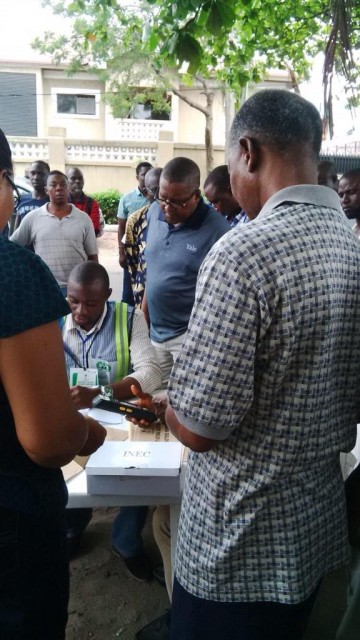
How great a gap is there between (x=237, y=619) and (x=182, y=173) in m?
2.23

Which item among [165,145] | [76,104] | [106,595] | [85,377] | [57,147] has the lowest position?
[106,595]

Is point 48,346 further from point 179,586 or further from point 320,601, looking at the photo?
point 320,601

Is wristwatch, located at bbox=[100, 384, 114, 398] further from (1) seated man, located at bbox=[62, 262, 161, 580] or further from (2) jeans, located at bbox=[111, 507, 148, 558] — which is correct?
(2) jeans, located at bbox=[111, 507, 148, 558]

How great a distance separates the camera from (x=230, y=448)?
106 centimetres

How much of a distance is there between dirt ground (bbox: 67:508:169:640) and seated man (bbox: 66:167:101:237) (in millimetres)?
3604

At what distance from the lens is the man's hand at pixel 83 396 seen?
2064 mm

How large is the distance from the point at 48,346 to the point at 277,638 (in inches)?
33.7

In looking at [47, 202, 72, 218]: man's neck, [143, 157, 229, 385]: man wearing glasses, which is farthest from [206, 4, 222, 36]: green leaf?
[47, 202, 72, 218]: man's neck

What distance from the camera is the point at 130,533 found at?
7.79 ft

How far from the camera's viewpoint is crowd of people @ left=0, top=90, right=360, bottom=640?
938 millimetres

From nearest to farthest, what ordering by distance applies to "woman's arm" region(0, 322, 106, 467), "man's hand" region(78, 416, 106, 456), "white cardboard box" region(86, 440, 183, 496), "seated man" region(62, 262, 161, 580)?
1. "woman's arm" region(0, 322, 106, 467)
2. "man's hand" region(78, 416, 106, 456)
3. "white cardboard box" region(86, 440, 183, 496)
4. "seated man" region(62, 262, 161, 580)

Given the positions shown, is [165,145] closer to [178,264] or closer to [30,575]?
[178,264]

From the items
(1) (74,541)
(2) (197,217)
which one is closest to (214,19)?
(2) (197,217)

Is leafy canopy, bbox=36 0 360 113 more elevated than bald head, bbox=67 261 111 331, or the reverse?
leafy canopy, bbox=36 0 360 113
